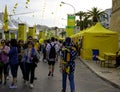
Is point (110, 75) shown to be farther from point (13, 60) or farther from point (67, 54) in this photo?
point (67, 54)

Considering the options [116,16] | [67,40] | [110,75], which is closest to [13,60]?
[67,40]

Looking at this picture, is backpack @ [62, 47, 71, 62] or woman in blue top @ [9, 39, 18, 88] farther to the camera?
woman in blue top @ [9, 39, 18, 88]

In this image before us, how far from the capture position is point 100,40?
35.2m

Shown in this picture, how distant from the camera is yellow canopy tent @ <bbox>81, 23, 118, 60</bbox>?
3472 centimetres

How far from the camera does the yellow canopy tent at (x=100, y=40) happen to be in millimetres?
34719

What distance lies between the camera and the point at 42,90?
1295 centimetres

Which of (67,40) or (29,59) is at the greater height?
(67,40)

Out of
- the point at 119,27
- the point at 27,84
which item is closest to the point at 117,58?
the point at 27,84

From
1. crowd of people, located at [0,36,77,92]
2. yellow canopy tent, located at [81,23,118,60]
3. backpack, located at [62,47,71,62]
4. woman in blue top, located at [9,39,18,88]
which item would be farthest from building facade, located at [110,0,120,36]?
backpack, located at [62,47,71,62]

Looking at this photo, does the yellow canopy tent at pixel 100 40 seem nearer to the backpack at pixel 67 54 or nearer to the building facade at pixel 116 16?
the building facade at pixel 116 16

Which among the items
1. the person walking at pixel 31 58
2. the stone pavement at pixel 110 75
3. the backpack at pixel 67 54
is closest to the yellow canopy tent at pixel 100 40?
the stone pavement at pixel 110 75

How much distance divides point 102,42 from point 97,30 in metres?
1.22

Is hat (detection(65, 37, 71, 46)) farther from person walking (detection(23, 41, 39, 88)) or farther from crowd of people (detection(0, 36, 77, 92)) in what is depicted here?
person walking (detection(23, 41, 39, 88))

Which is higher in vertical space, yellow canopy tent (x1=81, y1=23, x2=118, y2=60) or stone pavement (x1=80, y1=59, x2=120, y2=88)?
yellow canopy tent (x1=81, y1=23, x2=118, y2=60)
